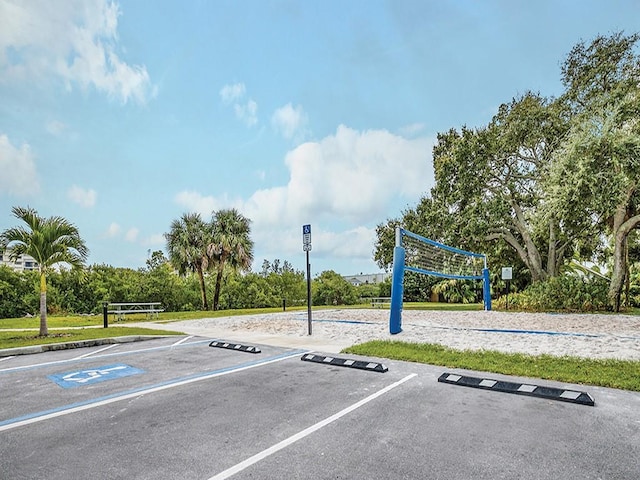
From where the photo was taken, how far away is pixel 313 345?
8250 mm

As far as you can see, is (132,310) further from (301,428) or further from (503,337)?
(301,428)

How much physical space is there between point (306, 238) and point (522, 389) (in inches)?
264

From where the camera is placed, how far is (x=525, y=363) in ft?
20.1

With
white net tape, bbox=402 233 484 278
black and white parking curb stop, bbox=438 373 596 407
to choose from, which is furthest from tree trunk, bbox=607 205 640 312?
black and white parking curb stop, bbox=438 373 596 407

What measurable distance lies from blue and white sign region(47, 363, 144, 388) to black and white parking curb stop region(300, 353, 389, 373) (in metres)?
2.79

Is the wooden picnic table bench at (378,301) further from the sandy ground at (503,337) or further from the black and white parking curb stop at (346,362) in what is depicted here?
the black and white parking curb stop at (346,362)

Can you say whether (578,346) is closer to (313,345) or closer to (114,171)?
(313,345)

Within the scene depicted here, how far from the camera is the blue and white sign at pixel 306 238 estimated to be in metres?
10.3

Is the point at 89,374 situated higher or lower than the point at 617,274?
lower

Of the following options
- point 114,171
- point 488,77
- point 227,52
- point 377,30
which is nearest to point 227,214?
point 114,171

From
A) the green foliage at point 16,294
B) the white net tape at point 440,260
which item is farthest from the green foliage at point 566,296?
the green foliage at point 16,294

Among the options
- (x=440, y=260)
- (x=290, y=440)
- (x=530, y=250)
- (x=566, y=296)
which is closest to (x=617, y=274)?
(x=566, y=296)

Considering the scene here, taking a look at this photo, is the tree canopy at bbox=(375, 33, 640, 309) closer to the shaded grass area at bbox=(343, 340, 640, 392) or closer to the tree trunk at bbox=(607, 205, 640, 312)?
the tree trunk at bbox=(607, 205, 640, 312)

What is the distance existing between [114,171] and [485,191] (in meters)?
19.4
